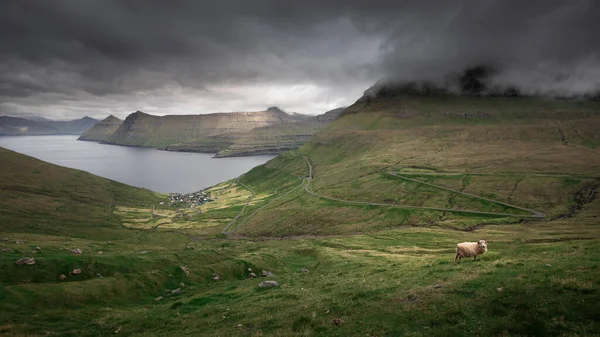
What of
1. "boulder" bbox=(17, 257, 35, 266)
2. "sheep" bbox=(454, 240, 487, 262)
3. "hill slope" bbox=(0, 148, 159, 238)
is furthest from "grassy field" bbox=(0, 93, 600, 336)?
"hill slope" bbox=(0, 148, 159, 238)

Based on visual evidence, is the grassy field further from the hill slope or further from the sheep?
the hill slope

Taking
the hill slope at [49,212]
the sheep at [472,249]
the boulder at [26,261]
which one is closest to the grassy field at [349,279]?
the boulder at [26,261]

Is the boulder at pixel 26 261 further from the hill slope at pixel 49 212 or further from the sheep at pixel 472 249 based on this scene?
the hill slope at pixel 49 212

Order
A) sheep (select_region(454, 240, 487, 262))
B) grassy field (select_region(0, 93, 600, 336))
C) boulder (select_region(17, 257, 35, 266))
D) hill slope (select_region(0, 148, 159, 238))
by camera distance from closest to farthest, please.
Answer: grassy field (select_region(0, 93, 600, 336))
sheep (select_region(454, 240, 487, 262))
boulder (select_region(17, 257, 35, 266))
hill slope (select_region(0, 148, 159, 238))

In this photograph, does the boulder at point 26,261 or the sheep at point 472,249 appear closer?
the sheep at point 472,249

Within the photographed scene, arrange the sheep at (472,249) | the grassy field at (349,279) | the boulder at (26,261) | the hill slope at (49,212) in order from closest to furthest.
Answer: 1. the grassy field at (349,279)
2. the sheep at (472,249)
3. the boulder at (26,261)
4. the hill slope at (49,212)

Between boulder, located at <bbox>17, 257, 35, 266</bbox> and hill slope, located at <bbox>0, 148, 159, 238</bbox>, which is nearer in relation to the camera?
boulder, located at <bbox>17, 257, 35, 266</bbox>

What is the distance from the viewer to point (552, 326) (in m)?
15.8

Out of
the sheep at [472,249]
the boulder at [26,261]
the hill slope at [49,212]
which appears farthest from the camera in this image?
the hill slope at [49,212]

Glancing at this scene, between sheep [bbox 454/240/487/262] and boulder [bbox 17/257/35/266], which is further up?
sheep [bbox 454/240/487/262]

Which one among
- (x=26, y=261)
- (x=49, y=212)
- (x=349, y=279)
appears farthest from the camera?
(x=49, y=212)

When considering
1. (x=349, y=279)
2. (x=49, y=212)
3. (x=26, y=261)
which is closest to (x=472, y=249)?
(x=349, y=279)

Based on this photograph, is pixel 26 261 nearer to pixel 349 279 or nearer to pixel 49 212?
pixel 349 279

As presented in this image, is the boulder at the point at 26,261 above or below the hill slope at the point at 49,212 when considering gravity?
above
